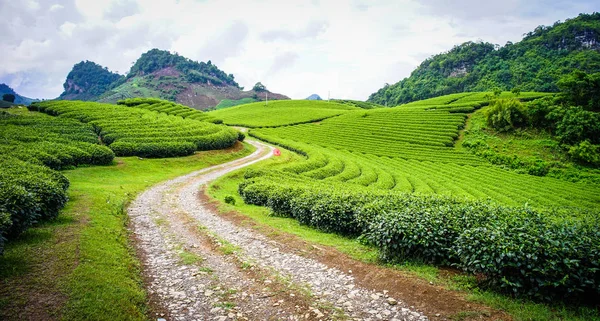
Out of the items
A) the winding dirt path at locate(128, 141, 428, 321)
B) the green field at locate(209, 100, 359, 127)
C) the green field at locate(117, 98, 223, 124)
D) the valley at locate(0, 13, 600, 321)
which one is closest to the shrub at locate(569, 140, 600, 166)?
the valley at locate(0, 13, 600, 321)

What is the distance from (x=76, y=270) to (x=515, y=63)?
150 meters

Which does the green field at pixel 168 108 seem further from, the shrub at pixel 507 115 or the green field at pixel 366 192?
the shrub at pixel 507 115

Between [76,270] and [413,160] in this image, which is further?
[413,160]

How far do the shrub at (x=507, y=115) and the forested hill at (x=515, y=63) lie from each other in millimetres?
60219

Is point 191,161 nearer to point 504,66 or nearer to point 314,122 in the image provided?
point 314,122

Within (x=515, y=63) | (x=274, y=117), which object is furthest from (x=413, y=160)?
(x=515, y=63)

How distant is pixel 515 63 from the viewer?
12281cm

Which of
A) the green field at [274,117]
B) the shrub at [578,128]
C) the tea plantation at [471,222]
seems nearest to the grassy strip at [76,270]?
the tea plantation at [471,222]

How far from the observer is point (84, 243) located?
10602 millimetres

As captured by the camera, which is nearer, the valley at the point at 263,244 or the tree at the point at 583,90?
the valley at the point at 263,244

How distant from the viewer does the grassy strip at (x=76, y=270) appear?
693cm

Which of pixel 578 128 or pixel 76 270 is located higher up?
pixel 578 128

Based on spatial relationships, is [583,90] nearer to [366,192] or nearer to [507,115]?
[507,115]

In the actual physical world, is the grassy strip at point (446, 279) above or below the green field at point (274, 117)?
below
